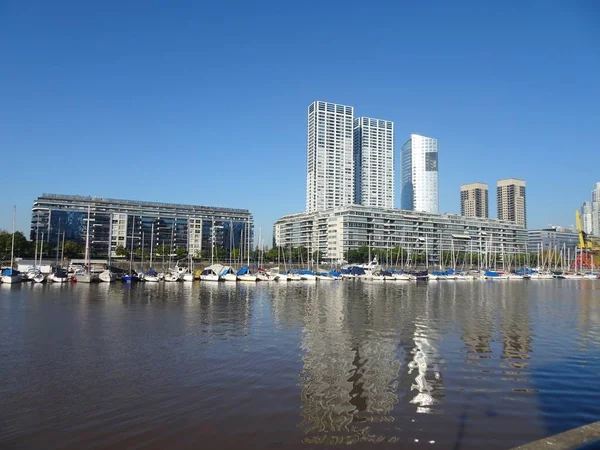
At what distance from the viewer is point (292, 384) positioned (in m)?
15.5

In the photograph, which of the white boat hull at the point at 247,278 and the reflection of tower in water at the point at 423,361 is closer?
the reflection of tower in water at the point at 423,361

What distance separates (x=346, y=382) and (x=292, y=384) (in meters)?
1.97

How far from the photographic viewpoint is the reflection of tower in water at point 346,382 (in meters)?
11.5

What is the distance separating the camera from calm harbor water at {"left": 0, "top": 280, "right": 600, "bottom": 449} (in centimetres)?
1123

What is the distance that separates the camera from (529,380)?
1617cm

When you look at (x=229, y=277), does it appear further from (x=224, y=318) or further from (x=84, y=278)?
(x=224, y=318)

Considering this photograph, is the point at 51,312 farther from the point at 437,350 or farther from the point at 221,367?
the point at 437,350

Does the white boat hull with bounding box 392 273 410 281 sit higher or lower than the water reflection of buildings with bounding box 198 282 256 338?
lower

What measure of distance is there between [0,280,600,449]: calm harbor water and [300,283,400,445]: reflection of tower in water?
0.21ft

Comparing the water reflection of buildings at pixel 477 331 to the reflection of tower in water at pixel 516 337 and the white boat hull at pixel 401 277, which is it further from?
Result: the white boat hull at pixel 401 277

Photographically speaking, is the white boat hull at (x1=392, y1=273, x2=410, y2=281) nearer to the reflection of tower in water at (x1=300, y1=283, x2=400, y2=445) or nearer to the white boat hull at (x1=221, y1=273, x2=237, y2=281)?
the white boat hull at (x1=221, y1=273, x2=237, y2=281)

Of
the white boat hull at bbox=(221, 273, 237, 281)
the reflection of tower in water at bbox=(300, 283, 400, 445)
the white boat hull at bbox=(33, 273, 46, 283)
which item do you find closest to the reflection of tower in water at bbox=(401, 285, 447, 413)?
the reflection of tower in water at bbox=(300, 283, 400, 445)

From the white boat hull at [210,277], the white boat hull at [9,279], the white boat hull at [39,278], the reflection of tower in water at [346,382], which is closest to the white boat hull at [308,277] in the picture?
the white boat hull at [210,277]

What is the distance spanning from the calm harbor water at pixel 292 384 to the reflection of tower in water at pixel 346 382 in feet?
0.21
